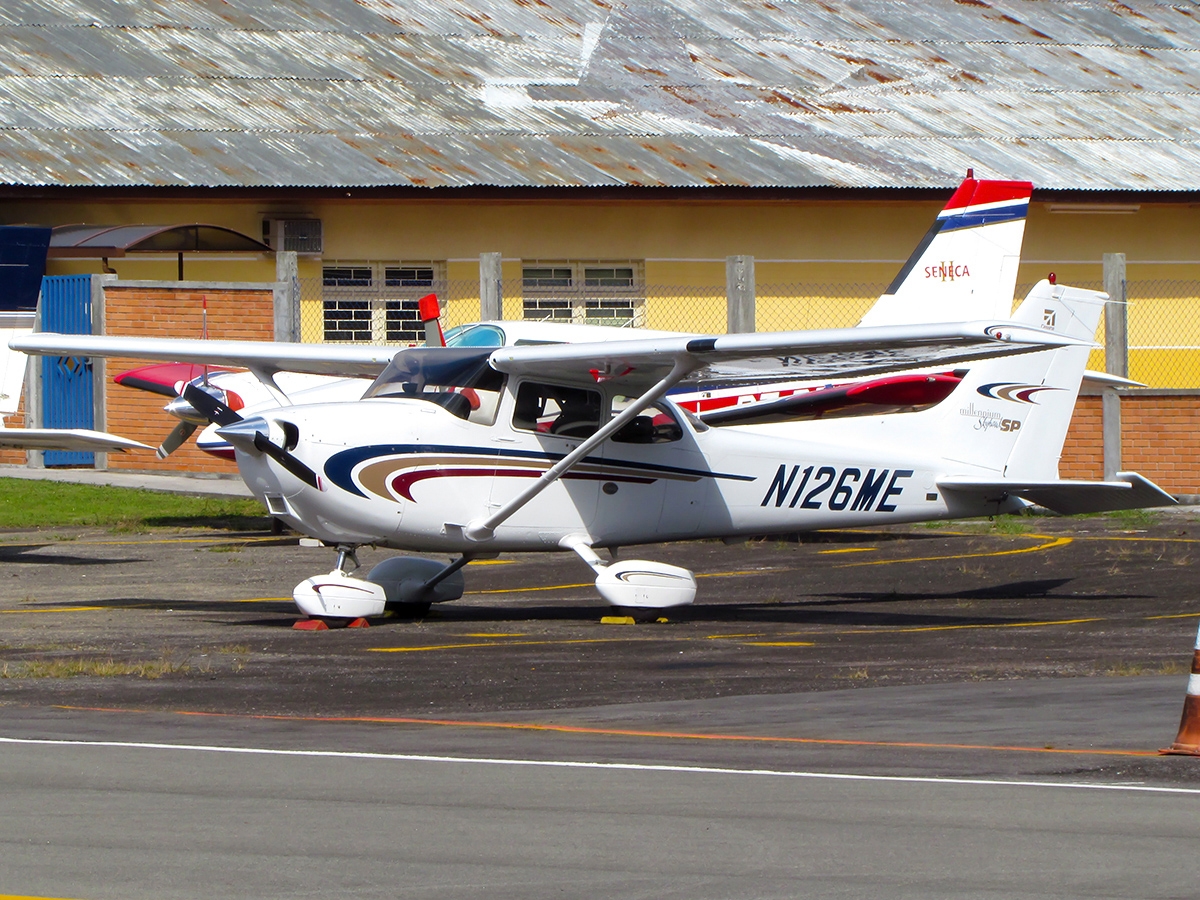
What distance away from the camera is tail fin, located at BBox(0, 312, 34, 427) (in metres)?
18.2

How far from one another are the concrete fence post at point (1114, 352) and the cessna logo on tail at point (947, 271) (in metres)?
2.98

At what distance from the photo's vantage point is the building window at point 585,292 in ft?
90.1

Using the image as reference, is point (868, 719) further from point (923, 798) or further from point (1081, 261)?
point (1081, 261)

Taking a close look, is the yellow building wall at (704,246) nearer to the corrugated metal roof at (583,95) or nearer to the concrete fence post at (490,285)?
the corrugated metal roof at (583,95)

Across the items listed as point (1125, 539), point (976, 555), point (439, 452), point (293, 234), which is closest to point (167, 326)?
point (293, 234)

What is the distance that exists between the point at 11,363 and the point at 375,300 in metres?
9.06

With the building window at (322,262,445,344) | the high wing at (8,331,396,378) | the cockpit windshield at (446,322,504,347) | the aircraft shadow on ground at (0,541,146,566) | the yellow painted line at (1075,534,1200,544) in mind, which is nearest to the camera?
the high wing at (8,331,396,378)

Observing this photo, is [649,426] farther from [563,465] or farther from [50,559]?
[50,559]

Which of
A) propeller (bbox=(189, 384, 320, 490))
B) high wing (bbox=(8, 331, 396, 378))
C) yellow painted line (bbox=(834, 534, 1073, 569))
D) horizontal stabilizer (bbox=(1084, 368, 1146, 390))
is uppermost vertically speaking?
high wing (bbox=(8, 331, 396, 378))

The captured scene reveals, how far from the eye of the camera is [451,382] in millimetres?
13281

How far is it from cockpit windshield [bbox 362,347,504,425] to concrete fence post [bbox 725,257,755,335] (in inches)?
378

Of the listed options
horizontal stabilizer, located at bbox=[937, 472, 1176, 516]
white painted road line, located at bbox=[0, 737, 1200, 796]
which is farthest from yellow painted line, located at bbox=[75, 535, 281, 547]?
white painted road line, located at bbox=[0, 737, 1200, 796]

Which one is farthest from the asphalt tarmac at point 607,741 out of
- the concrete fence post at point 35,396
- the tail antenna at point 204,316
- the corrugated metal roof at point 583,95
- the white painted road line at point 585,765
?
the corrugated metal roof at point 583,95

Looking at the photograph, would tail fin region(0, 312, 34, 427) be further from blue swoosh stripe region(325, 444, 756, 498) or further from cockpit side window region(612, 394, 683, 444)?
cockpit side window region(612, 394, 683, 444)
